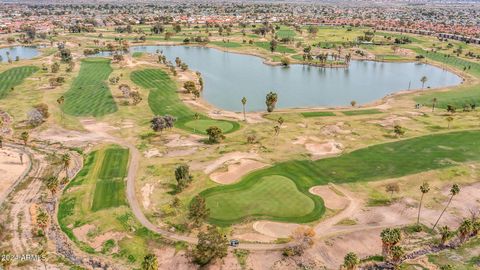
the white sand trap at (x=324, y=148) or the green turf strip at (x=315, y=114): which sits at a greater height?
the green turf strip at (x=315, y=114)

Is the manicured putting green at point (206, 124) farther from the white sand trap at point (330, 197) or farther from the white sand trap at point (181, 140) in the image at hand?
the white sand trap at point (330, 197)

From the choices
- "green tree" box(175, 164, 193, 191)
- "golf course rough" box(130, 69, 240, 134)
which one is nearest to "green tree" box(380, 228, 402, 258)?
"green tree" box(175, 164, 193, 191)

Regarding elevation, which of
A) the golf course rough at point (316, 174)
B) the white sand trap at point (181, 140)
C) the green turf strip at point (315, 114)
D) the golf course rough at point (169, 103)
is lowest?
the golf course rough at point (316, 174)

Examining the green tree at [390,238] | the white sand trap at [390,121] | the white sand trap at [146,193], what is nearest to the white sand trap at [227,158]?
the white sand trap at [146,193]

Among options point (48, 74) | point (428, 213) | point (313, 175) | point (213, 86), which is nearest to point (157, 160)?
point (313, 175)

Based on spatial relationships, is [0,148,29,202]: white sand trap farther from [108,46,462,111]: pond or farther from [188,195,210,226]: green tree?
[108,46,462,111]: pond

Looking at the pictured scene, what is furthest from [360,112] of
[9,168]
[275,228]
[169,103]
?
[9,168]
